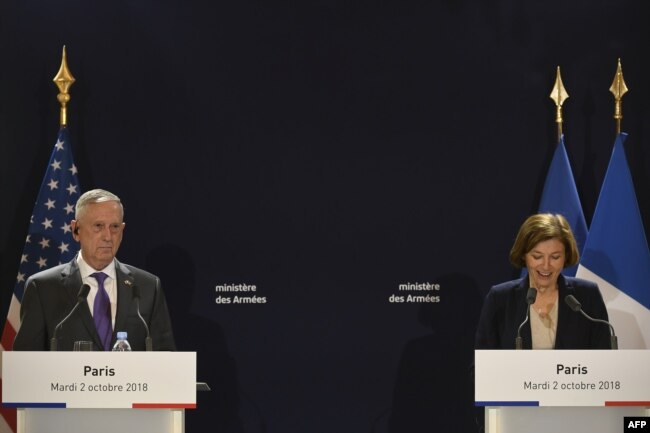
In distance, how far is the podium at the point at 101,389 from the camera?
11.5ft

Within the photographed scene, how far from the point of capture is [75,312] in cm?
428

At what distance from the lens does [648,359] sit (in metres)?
3.62

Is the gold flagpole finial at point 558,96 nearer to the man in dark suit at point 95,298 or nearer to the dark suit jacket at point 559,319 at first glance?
the dark suit jacket at point 559,319

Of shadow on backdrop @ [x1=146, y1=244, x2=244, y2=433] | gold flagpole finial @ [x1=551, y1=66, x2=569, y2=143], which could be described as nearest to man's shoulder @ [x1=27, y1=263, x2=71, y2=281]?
shadow on backdrop @ [x1=146, y1=244, x2=244, y2=433]

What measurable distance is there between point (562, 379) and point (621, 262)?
1.87 meters

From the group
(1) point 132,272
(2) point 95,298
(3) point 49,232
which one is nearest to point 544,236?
(1) point 132,272

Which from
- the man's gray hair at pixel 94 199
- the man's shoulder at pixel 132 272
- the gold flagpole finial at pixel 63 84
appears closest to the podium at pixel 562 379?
the man's shoulder at pixel 132 272

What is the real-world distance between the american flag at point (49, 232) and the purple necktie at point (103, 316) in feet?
3.31

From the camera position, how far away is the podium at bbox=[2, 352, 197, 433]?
352 centimetres

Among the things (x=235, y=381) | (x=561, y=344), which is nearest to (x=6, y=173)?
(x=235, y=381)

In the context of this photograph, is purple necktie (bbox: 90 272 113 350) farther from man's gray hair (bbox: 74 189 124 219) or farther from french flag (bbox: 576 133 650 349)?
french flag (bbox: 576 133 650 349)

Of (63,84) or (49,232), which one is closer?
(49,232)

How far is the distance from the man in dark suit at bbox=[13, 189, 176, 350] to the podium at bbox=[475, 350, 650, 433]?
1492 mm

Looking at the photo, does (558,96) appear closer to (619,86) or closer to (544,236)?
(619,86)
